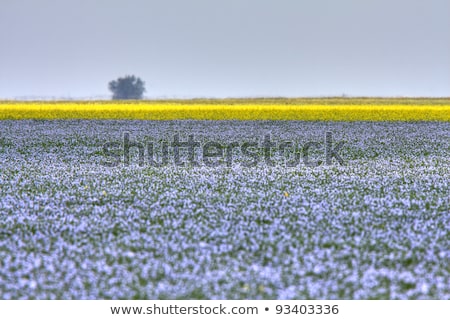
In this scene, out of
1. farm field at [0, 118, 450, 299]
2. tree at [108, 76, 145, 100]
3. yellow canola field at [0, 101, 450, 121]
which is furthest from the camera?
tree at [108, 76, 145, 100]

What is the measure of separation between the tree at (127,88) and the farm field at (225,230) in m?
166

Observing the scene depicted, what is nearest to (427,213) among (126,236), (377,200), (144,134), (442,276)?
(377,200)

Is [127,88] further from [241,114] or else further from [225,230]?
[225,230]

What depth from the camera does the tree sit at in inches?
7515

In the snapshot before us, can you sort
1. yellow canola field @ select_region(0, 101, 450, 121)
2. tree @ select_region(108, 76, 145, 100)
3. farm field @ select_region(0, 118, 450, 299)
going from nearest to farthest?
farm field @ select_region(0, 118, 450, 299) → yellow canola field @ select_region(0, 101, 450, 121) → tree @ select_region(108, 76, 145, 100)

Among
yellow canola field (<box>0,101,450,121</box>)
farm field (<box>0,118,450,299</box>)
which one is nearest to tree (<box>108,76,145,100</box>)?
yellow canola field (<box>0,101,450,121</box>)

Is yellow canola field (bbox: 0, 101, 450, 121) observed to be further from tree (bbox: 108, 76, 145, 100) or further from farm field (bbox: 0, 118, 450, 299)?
tree (bbox: 108, 76, 145, 100)

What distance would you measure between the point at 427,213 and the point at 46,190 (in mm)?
9561

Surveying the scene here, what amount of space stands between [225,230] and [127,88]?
181 m

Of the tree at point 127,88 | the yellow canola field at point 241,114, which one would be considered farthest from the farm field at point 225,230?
the tree at point 127,88

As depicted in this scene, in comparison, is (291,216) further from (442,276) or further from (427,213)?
(442,276)

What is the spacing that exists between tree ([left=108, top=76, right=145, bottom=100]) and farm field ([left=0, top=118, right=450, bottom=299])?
166 meters

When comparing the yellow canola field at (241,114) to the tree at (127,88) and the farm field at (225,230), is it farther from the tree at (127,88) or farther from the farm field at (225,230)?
the tree at (127,88)
